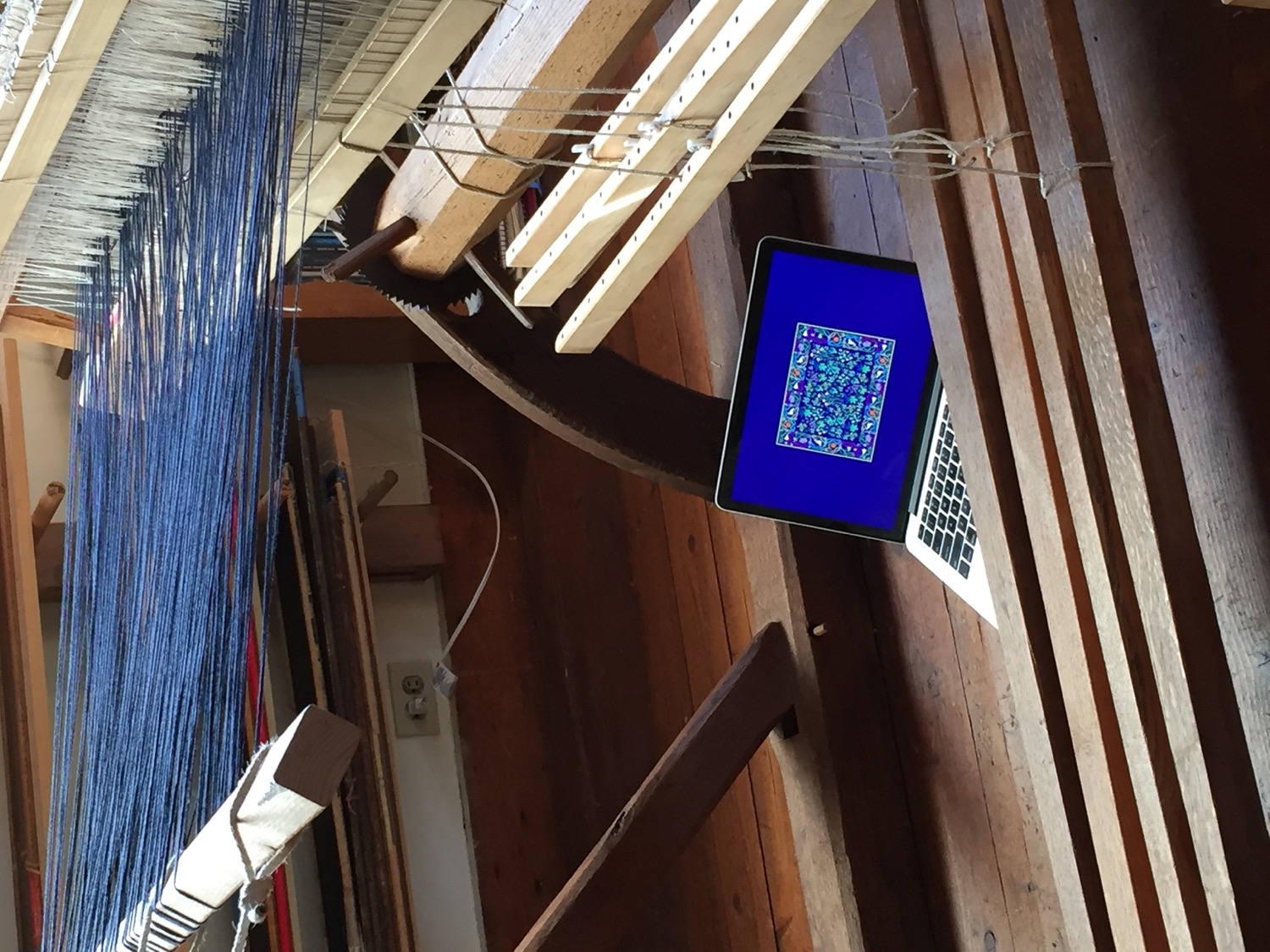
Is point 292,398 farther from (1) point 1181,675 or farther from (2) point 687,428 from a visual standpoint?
(1) point 1181,675

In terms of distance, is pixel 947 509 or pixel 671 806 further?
pixel 671 806

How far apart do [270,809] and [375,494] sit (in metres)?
1.36

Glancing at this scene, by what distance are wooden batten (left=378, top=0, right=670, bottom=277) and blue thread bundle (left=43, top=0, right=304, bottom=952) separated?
0.48 ft

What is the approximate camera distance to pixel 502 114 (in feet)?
3.79

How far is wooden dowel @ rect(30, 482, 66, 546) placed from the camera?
1986mm

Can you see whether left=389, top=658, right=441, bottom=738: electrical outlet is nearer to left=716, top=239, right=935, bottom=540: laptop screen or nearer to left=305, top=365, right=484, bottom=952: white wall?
left=305, top=365, right=484, bottom=952: white wall

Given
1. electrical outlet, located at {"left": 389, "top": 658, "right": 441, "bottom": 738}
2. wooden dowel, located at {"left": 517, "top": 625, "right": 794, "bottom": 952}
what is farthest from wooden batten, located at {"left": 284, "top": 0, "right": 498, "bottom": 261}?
electrical outlet, located at {"left": 389, "top": 658, "right": 441, "bottom": 738}

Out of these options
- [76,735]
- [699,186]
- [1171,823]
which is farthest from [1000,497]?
[76,735]

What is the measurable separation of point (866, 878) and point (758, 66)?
3.29 ft

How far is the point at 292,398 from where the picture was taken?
87.9 inches

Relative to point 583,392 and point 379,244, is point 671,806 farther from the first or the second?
point 379,244

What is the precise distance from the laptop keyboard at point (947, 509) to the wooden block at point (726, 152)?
17.7 inches

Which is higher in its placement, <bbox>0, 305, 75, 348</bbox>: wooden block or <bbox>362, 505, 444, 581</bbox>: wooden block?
<bbox>0, 305, 75, 348</bbox>: wooden block

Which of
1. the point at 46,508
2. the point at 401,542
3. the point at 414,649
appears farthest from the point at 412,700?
the point at 46,508
